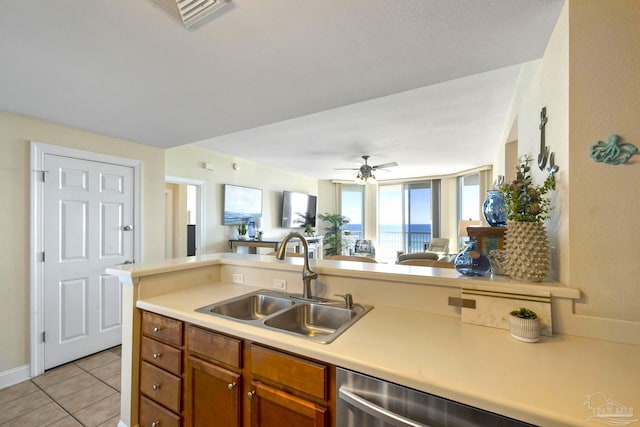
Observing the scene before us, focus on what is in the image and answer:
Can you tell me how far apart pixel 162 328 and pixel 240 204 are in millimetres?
3554

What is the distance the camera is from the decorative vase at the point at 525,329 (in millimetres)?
1018

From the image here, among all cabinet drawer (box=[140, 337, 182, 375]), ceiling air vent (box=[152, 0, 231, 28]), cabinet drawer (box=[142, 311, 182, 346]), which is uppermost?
ceiling air vent (box=[152, 0, 231, 28])

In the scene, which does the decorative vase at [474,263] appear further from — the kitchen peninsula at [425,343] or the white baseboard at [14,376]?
the white baseboard at [14,376]

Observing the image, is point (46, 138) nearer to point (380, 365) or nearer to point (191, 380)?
point (191, 380)

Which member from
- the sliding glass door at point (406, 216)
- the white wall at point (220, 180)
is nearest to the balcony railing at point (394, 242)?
the sliding glass door at point (406, 216)

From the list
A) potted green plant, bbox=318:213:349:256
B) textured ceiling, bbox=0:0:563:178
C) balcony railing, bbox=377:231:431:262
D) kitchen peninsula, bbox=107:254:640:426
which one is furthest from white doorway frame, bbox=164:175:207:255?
balcony railing, bbox=377:231:431:262

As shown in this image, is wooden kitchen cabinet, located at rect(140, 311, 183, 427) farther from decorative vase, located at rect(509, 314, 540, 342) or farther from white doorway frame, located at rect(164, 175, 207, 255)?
white doorway frame, located at rect(164, 175, 207, 255)

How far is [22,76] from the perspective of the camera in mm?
1657

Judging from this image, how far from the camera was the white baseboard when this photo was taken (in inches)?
85.8

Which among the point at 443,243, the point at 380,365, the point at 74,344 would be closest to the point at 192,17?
the point at 380,365

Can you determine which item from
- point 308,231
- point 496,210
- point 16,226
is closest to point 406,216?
point 308,231

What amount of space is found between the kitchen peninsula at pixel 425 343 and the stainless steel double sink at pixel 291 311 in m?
0.09

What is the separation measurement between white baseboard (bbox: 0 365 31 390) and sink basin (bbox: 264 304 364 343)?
2525 mm

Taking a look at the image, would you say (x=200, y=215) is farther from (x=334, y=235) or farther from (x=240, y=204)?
(x=334, y=235)
